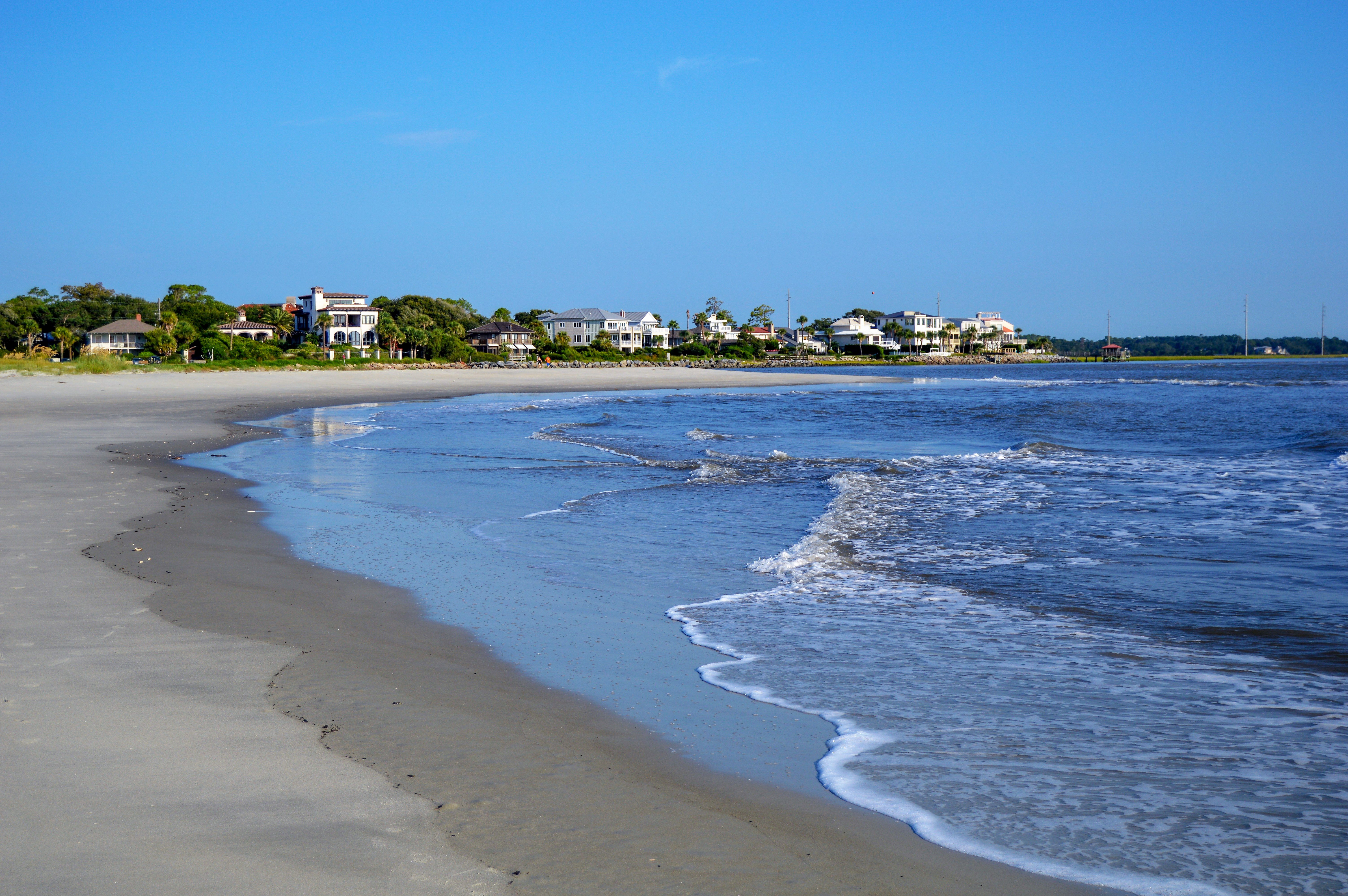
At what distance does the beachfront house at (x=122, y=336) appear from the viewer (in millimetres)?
88125

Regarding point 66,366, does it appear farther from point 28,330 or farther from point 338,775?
point 338,775

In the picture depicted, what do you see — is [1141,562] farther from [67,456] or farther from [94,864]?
[67,456]

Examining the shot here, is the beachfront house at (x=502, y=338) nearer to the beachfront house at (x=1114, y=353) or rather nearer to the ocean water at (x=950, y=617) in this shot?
the ocean water at (x=950, y=617)

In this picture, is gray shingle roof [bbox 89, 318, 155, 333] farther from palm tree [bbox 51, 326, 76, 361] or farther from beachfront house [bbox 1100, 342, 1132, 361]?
beachfront house [bbox 1100, 342, 1132, 361]

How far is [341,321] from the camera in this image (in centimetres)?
10175

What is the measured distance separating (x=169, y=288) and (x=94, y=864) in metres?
127

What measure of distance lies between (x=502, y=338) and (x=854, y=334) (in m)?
79.4

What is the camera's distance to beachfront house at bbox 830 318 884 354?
170 m

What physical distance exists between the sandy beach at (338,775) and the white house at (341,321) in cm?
10007

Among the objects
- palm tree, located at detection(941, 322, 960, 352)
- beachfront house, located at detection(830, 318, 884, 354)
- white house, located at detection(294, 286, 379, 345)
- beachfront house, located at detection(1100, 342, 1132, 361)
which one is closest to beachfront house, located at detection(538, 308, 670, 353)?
white house, located at detection(294, 286, 379, 345)

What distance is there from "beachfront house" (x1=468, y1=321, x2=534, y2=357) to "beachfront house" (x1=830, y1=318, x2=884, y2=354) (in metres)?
73.7

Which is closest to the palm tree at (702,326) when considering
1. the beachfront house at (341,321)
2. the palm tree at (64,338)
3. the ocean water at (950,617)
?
the beachfront house at (341,321)

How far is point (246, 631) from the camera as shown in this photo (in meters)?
5.56

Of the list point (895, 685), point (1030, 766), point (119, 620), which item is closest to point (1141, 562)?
point (895, 685)
